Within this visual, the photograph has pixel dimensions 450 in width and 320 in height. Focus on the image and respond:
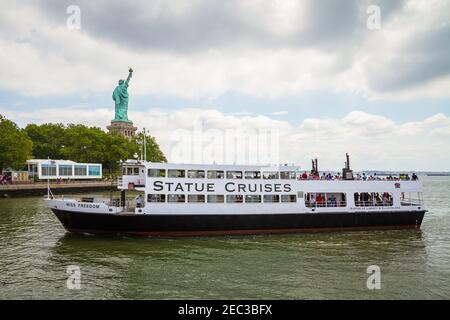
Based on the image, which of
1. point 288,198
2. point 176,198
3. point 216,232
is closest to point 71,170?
point 176,198

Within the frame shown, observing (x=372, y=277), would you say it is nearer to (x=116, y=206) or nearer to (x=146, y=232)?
(x=146, y=232)

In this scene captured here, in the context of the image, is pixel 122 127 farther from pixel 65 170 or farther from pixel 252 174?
pixel 252 174

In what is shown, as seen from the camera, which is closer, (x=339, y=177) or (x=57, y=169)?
(x=339, y=177)

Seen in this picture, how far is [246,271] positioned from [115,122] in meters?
109

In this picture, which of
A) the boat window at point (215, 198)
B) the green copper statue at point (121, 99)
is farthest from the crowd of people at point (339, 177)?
the green copper statue at point (121, 99)

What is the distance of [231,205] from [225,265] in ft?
25.0

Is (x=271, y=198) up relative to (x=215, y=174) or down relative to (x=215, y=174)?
down

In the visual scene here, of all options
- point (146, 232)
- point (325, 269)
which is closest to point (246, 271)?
point (325, 269)

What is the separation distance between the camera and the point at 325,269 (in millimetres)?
17750

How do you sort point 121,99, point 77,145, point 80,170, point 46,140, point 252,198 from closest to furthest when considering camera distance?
point 252,198 < point 80,170 < point 77,145 < point 46,140 < point 121,99

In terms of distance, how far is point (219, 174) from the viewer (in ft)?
85.0

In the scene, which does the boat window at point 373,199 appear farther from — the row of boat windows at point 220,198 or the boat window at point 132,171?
the boat window at point 132,171

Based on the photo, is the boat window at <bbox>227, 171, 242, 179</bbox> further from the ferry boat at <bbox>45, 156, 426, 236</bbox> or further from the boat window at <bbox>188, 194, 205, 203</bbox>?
the boat window at <bbox>188, 194, 205, 203</bbox>

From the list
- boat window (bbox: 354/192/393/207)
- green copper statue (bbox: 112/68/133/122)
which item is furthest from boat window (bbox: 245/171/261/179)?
green copper statue (bbox: 112/68/133/122)
